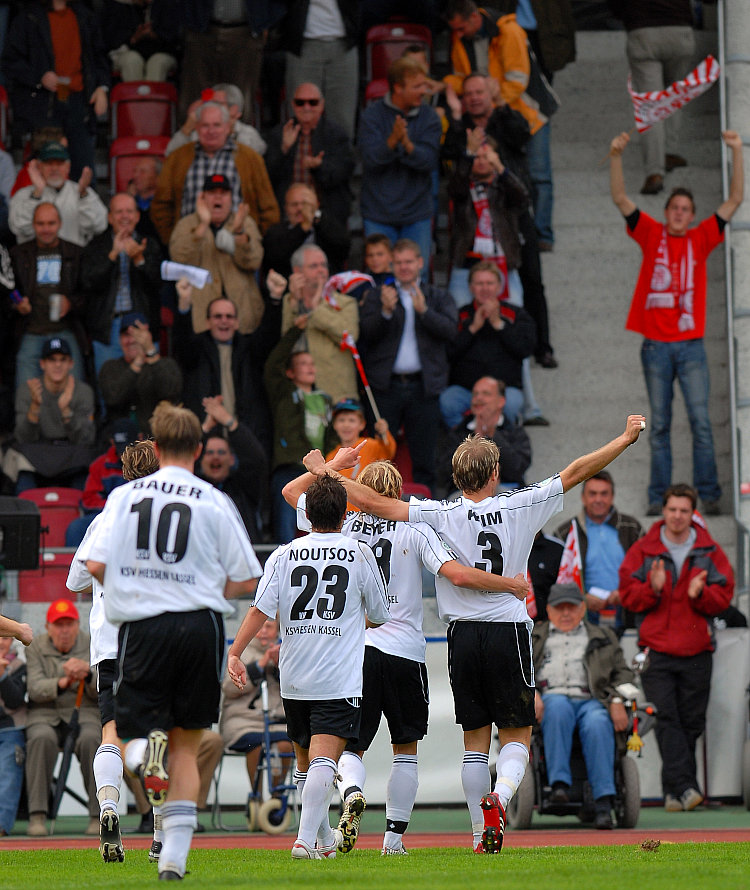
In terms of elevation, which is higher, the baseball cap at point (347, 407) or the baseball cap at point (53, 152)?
the baseball cap at point (53, 152)

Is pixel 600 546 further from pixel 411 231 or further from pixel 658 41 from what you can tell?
pixel 658 41

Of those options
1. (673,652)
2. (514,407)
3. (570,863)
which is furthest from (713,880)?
(514,407)

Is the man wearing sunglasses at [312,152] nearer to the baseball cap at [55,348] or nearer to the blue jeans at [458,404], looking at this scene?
the blue jeans at [458,404]

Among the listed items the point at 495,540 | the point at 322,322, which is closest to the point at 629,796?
the point at 495,540

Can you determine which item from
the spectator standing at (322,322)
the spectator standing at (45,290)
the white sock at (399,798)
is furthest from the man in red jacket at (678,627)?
the spectator standing at (45,290)

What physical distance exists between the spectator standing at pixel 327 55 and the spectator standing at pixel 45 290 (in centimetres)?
327

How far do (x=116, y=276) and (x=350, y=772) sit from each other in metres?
8.27

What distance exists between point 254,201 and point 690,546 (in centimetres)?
578

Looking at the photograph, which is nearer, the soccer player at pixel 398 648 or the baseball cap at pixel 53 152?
the soccer player at pixel 398 648

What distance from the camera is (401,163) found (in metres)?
16.5

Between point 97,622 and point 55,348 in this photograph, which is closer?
point 97,622

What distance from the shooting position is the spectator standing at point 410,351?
15.5 meters

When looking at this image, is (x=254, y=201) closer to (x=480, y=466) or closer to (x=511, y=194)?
(x=511, y=194)

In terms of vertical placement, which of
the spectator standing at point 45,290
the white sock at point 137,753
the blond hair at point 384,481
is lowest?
the white sock at point 137,753
